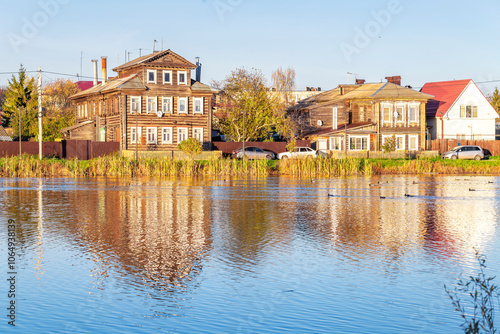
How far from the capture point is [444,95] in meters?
83.9

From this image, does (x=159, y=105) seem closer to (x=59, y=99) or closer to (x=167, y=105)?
(x=167, y=105)

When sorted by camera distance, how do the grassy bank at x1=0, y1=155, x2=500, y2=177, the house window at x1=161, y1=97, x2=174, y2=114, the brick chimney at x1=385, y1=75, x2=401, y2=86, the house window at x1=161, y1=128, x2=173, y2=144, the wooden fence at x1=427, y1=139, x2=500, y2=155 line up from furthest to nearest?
the brick chimney at x1=385, y1=75, x2=401, y2=86
the wooden fence at x1=427, y1=139, x2=500, y2=155
the house window at x1=161, y1=97, x2=174, y2=114
the house window at x1=161, y1=128, x2=173, y2=144
the grassy bank at x1=0, y1=155, x2=500, y2=177

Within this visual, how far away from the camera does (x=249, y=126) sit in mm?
77688

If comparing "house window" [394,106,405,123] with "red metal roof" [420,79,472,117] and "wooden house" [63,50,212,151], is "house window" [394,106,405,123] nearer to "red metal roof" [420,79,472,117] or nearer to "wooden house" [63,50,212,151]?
"red metal roof" [420,79,472,117]

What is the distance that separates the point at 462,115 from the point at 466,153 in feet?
40.3

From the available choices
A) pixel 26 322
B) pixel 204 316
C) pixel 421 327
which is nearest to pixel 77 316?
pixel 26 322

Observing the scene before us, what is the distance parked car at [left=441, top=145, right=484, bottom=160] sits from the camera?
69.8 m

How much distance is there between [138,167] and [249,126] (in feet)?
100

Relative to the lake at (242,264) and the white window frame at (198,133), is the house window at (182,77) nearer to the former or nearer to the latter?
the white window frame at (198,133)

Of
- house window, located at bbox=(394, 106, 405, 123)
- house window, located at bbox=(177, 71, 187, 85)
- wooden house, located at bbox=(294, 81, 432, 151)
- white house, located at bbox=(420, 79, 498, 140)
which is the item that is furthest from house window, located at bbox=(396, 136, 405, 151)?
house window, located at bbox=(177, 71, 187, 85)

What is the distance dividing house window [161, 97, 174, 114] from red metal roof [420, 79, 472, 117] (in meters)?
31.1

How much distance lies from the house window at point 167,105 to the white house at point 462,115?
30982 mm

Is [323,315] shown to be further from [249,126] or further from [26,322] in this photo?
[249,126]

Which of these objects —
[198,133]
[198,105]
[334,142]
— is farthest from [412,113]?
[198,133]
